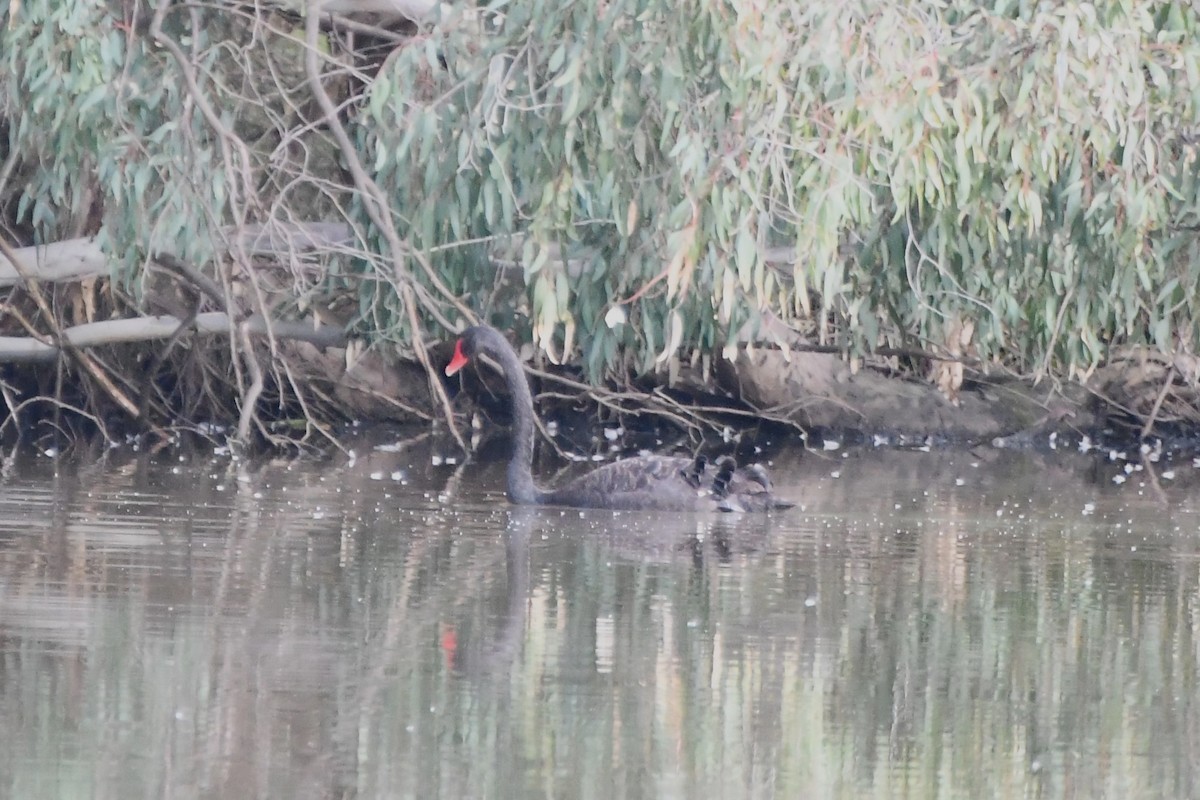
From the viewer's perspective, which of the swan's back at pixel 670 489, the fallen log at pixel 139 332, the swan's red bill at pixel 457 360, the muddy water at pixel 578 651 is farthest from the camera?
the fallen log at pixel 139 332

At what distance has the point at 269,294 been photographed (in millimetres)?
14359

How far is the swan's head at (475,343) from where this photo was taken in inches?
452

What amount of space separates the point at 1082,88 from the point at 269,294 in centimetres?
603

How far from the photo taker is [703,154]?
955cm

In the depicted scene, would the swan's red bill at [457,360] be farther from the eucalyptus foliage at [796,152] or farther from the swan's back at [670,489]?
the swan's back at [670,489]

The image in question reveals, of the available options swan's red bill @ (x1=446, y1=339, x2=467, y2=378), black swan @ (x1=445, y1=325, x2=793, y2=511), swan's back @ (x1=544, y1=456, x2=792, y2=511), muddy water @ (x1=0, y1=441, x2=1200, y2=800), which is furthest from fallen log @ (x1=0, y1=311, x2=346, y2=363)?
swan's back @ (x1=544, y1=456, x2=792, y2=511)

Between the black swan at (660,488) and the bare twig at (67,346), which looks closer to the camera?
the black swan at (660,488)

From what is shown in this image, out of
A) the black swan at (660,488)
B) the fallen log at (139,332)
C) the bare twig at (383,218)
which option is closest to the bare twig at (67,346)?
the fallen log at (139,332)

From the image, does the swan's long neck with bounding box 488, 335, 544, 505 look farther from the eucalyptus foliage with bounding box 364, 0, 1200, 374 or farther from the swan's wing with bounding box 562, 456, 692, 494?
the eucalyptus foliage with bounding box 364, 0, 1200, 374

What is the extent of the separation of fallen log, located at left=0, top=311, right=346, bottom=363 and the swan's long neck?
2.01m

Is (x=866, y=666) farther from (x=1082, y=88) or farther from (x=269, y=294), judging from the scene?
(x=269, y=294)

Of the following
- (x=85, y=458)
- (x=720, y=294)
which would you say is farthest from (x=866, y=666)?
(x=85, y=458)

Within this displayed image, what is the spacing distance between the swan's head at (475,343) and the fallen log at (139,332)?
199cm

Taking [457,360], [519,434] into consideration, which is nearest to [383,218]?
[457,360]
